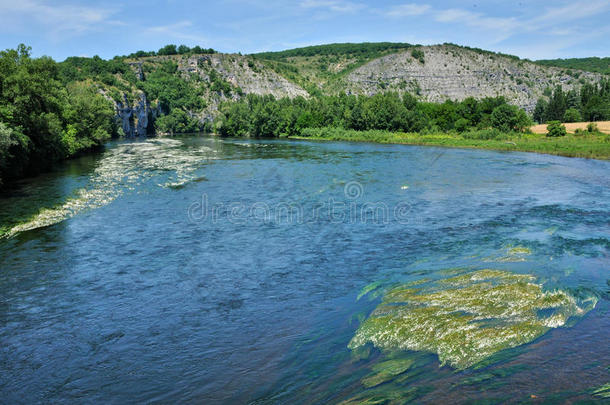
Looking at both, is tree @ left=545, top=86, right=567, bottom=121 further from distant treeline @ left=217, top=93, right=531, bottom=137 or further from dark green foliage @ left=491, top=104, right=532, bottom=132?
dark green foliage @ left=491, top=104, right=532, bottom=132

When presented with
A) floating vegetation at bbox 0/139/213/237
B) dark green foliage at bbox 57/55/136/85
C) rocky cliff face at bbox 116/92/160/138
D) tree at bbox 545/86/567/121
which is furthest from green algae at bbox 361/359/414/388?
dark green foliage at bbox 57/55/136/85

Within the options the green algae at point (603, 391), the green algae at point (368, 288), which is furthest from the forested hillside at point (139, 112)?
the green algae at point (603, 391)

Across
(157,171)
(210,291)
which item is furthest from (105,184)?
(210,291)

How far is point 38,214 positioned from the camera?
25688 millimetres

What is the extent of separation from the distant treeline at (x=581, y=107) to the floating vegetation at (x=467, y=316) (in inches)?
5030

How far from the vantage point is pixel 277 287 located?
48.8 ft

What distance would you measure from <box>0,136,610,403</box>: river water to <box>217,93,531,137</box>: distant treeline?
65061 millimetres

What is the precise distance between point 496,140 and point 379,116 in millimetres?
33281

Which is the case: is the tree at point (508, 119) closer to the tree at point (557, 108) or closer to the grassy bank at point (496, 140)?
the grassy bank at point (496, 140)

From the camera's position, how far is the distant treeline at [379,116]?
319 ft

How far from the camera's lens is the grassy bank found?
2319 inches

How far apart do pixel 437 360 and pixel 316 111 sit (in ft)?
386

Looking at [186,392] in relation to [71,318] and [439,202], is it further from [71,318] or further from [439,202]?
[439,202]

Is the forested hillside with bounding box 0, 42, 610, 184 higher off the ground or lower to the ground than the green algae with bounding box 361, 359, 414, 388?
higher
